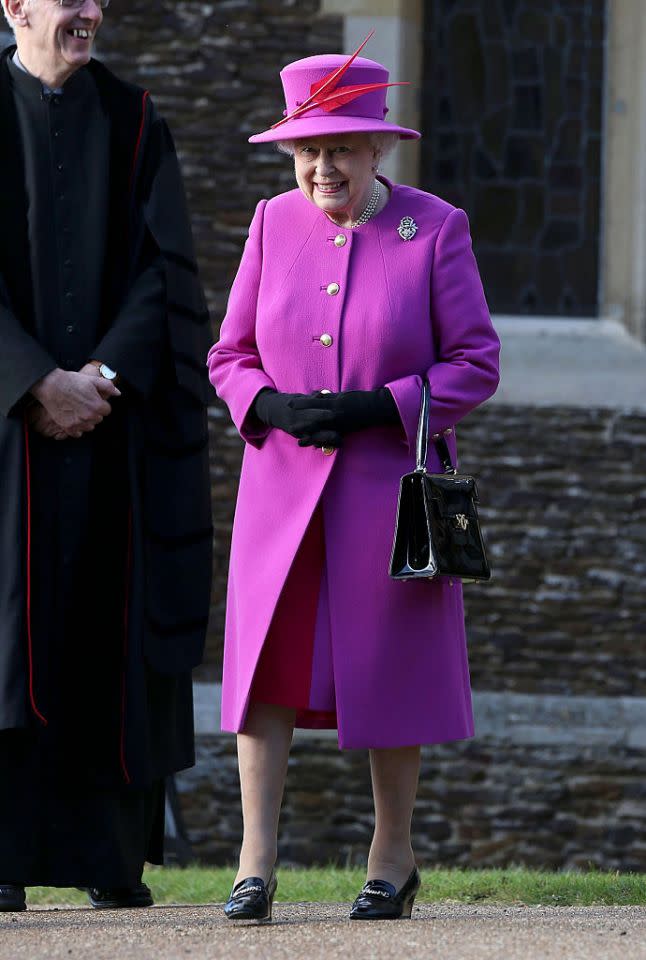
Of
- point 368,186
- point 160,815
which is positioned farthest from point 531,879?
point 368,186

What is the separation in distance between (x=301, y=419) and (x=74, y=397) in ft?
2.02

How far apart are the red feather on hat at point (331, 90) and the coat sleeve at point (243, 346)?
0.30 meters

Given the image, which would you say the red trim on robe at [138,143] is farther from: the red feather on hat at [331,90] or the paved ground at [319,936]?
the paved ground at [319,936]

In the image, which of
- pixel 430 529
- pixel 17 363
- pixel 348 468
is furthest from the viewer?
pixel 17 363

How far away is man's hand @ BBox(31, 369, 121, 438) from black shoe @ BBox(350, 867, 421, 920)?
1317mm

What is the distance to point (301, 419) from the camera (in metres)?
4.36

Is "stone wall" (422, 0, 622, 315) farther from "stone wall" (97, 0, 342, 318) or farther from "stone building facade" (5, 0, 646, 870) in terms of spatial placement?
"stone wall" (97, 0, 342, 318)

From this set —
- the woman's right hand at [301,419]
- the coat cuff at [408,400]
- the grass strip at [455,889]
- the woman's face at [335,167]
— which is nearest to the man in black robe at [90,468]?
the woman's right hand at [301,419]

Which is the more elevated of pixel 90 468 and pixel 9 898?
pixel 90 468

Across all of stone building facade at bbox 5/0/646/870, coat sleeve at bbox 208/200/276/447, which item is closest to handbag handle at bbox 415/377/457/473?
coat sleeve at bbox 208/200/276/447

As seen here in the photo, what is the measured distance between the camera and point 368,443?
448 centimetres

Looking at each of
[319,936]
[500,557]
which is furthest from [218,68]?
[319,936]

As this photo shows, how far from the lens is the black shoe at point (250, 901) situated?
14.1ft

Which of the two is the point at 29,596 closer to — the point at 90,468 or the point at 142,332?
the point at 90,468
